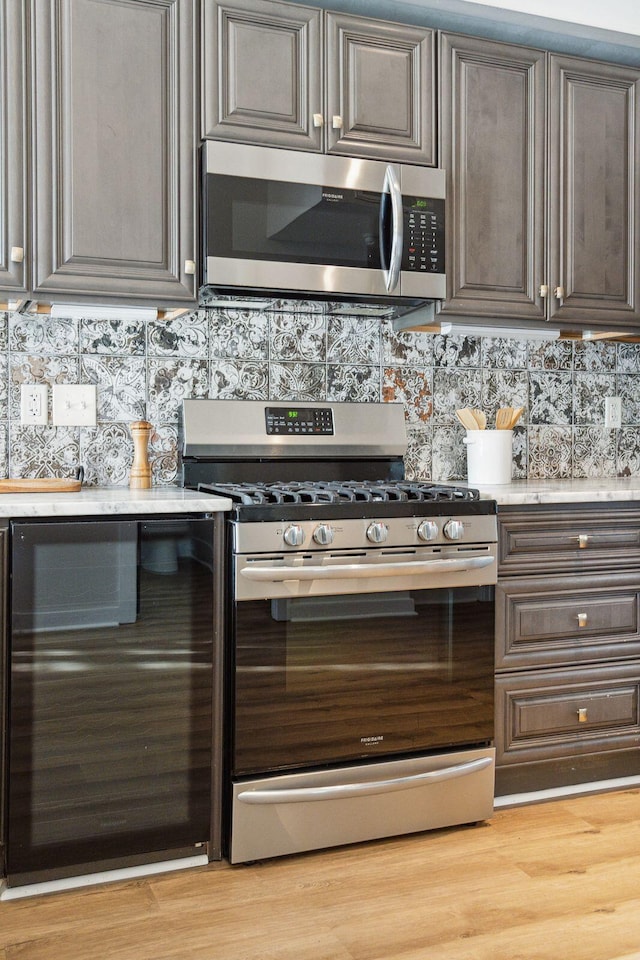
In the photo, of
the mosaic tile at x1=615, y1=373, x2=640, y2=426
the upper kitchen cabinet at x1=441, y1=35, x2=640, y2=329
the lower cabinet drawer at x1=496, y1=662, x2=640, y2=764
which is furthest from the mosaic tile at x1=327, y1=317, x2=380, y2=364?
the lower cabinet drawer at x1=496, y1=662, x2=640, y2=764

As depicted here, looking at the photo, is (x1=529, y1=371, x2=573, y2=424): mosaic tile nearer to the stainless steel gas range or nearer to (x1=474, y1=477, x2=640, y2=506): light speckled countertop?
(x1=474, y1=477, x2=640, y2=506): light speckled countertop

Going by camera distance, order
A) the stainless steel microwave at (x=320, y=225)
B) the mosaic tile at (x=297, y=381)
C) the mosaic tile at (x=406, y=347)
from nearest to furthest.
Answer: the stainless steel microwave at (x=320, y=225)
the mosaic tile at (x=297, y=381)
the mosaic tile at (x=406, y=347)

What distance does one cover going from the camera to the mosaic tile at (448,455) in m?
2.95

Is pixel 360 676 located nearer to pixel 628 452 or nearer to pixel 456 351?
pixel 456 351

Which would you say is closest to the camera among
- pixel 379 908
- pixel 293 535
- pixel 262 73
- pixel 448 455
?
pixel 379 908

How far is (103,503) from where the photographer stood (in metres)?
1.96

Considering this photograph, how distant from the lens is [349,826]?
2.17m

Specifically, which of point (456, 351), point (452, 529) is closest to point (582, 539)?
point (452, 529)

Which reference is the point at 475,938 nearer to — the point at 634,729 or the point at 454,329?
the point at 634,729

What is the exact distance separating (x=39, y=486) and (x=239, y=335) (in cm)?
84

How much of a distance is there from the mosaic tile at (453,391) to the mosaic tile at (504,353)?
71 millimetres

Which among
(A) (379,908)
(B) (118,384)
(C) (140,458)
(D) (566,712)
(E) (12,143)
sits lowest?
(A) (379,908)

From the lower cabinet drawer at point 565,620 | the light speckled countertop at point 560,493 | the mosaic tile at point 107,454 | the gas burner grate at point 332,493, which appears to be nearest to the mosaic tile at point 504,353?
the light speckled countertop at point 560,493

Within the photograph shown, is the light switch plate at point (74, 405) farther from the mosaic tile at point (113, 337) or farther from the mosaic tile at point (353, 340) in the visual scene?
the mosaic tile at point (353, 340)
